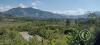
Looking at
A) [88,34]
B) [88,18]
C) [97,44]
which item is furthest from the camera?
[88,18]

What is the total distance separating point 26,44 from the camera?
643 inches

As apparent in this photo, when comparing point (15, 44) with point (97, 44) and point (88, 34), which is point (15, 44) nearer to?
point (88, 34)

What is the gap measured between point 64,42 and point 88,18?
2906mm

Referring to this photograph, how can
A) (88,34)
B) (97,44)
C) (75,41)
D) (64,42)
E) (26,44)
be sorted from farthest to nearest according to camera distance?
(26,44), (64,42), (75,41), (88,34), (97,44)

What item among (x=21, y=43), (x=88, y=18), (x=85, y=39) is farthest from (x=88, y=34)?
(x=21, y=43)

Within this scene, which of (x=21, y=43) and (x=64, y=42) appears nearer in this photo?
(x=64, y=42)

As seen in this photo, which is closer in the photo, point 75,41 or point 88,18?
point 75,41

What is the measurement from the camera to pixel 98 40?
2180 millimetres

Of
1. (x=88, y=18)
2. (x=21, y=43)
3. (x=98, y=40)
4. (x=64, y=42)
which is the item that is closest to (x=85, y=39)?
(x=88, y=18)

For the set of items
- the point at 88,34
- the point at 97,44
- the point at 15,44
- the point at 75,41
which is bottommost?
the point at 15,44

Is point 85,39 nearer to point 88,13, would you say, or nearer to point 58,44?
point 88,13

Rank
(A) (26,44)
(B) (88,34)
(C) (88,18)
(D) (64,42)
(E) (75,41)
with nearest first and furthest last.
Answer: (B) (88,34)
(E) (75,41)
(C) (88,18)
(D) (64,42)
(A) (26,44)

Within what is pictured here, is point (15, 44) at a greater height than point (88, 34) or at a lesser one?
lesser

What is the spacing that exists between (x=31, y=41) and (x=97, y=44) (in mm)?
14550
